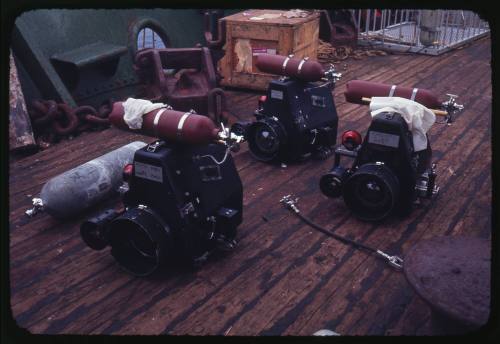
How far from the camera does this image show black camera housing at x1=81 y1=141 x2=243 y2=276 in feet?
13.4

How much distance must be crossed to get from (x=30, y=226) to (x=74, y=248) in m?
0.68

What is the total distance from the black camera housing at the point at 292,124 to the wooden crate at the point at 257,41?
2431 mm

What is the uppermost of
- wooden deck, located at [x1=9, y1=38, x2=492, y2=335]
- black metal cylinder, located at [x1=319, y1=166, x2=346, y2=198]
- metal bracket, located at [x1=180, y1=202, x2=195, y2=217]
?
metal bracket, located at [x1=180, y1=202, x2=195, y2=217]

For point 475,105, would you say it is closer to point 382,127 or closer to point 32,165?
point 382,127

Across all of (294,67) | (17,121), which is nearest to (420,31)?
(294,67)

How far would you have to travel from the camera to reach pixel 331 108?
6547 millimetres

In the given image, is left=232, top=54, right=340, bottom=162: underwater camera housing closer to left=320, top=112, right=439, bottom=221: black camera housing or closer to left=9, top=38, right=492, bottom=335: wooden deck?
left=9, top=38, right=492, bottom=335: wooden deck

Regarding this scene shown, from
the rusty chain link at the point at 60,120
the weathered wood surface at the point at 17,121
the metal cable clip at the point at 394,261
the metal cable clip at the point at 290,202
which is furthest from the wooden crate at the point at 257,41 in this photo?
the metal cable clip at the point at 394,261

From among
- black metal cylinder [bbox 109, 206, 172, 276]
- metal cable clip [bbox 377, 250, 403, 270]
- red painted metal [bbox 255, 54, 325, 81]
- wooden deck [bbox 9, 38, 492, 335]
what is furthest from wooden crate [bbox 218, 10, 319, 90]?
black metal cylinder [bbox 109, 206, 172, 276]

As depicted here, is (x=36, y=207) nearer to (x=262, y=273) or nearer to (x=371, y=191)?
(x=262, y=273)

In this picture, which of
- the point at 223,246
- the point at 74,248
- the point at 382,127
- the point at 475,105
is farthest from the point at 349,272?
the point at 475,105

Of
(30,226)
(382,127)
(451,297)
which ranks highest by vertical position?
(382,127)

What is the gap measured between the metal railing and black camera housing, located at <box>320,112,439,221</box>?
740 centimetres

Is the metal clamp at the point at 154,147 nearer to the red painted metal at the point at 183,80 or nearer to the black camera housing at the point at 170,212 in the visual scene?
the black camera housing at the point at 170,212
